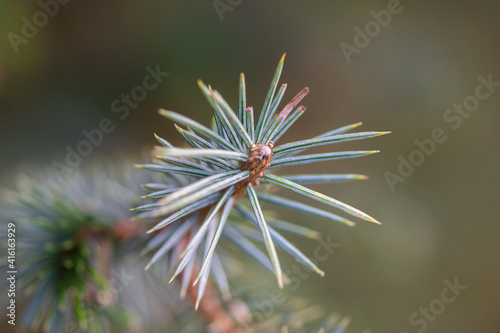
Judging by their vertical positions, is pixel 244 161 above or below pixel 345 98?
below

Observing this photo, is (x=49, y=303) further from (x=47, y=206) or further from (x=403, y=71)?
(x=403, y=71)

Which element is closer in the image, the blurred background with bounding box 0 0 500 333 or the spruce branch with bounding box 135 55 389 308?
the spruce branch with bounding box 135 55 389 308

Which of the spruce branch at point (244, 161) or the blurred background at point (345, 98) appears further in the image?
the blurred background at point (345, 98)

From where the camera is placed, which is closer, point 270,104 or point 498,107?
point 270,104

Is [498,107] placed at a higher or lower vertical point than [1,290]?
lower

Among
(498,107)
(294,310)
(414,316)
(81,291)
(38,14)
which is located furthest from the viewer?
(498,107)

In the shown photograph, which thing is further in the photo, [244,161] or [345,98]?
[345,98]

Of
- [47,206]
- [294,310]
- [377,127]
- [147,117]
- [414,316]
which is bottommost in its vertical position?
[414,316]

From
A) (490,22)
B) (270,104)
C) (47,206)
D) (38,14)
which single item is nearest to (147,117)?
(38,14)
